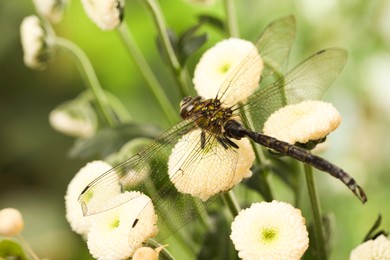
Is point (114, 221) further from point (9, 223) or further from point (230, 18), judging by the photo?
point (230, 18)

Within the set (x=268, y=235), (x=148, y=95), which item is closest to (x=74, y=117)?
(x=268, y=235)

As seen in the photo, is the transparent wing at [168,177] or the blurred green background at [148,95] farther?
the blurred green background at [148,95]

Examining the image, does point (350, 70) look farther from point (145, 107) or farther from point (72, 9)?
point (72, 9)

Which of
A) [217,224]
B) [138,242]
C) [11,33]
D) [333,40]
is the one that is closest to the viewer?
[138,242]

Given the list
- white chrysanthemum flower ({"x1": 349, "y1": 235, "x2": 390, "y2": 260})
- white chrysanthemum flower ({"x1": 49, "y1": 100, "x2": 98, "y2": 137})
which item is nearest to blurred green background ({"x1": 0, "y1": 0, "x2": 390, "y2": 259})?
white chrysanthemum flower ({"x1": 49, "y1": 100, "x2": 98, "y2": 137})

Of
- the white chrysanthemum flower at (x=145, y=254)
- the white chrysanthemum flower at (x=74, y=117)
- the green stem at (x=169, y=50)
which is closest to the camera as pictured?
the white chrysanthemum flower at (x=145, y=254)

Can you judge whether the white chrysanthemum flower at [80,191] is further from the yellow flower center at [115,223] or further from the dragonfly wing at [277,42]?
the dragonfly wing at [277,42]

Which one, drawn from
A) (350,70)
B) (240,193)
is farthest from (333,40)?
(240,193)

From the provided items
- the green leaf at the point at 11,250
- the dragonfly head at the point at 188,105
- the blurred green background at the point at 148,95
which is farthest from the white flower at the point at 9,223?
the blurred green background at the point at 148,95
